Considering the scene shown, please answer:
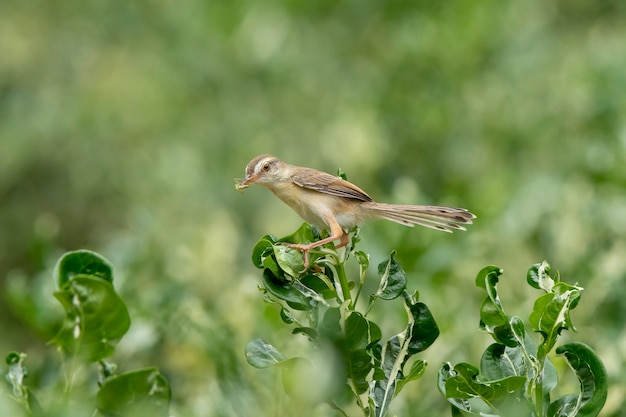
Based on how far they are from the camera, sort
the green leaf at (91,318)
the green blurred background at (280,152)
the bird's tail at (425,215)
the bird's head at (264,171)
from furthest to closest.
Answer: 1. the green blurred background at (280,152)
2. the bird's head at (264,171)
3. the bird's tail at (425,215)
4. the green leaf at (91,318)

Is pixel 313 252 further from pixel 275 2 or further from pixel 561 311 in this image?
pixel 275 2

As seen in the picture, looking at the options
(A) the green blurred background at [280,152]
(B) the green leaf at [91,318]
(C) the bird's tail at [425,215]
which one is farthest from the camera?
(A) the green blurred background at [280,152]

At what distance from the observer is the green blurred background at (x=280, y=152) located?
113 inches

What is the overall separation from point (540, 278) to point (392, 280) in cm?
24

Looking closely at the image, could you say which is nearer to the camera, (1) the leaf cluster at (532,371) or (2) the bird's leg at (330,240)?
(1) the leaf cluster at (532,371)

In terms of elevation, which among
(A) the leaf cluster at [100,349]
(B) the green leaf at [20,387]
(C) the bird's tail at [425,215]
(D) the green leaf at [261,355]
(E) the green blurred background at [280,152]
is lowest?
(E) the green blurred background at [280,152]

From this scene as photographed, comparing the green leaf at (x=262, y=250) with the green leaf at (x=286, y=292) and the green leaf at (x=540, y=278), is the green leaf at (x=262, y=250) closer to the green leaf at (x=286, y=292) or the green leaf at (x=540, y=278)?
the green leaf at (x=286, y=292)

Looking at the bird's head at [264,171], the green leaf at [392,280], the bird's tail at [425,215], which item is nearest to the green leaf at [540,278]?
the green leaf at [392,280]

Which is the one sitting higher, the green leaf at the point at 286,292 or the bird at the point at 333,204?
the green leaf at the point at 286,292

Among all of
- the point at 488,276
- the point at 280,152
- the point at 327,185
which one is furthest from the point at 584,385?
the point at 280,152

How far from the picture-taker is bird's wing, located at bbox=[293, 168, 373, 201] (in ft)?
7.81

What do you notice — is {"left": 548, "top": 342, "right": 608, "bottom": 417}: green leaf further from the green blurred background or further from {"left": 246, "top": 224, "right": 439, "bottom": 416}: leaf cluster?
the green blurred background

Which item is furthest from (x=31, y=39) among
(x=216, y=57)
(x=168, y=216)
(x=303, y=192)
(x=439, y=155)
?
(x=303, y=192)

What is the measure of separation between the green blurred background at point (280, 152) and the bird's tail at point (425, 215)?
379 mm
